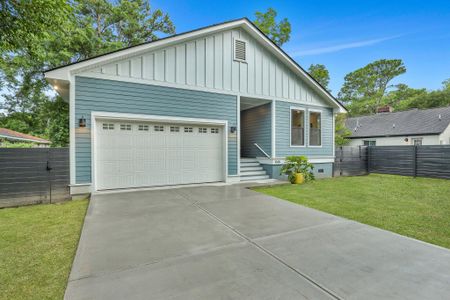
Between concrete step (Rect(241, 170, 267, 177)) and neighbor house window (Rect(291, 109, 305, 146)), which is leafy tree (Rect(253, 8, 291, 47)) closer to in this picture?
neighbor house window (Rect(291, 109, 305, 146))

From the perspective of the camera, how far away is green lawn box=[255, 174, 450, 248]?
3.46m

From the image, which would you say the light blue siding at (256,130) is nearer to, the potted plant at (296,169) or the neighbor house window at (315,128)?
the potted plant at (296,169)

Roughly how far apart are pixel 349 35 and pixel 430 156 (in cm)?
1183

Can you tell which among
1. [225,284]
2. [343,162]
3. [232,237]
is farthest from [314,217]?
[343,162]

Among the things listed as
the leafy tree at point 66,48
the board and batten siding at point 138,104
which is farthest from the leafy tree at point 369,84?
the board and batten siding at point 138,104

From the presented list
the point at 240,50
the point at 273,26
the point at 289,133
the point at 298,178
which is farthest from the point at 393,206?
the point at 273,26

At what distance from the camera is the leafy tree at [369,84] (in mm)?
31156

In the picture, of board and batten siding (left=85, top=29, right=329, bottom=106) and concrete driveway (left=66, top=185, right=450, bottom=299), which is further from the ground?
board and batten siding (left=85, top=29, right=329, bottom=106)

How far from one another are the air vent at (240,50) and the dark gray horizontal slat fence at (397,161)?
263 inches

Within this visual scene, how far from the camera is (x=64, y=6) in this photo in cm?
426

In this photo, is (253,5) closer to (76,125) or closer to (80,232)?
(76,125)

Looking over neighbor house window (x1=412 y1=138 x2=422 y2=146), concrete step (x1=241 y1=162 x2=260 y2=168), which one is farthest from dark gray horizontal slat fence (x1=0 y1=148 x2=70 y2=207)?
neighbor house window (x1=412 y1=138 x2=422 y2=146)

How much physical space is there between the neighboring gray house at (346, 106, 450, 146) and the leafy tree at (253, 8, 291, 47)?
12462mm

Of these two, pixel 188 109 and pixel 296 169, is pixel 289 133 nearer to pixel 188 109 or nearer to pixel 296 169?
pixel 296 169
